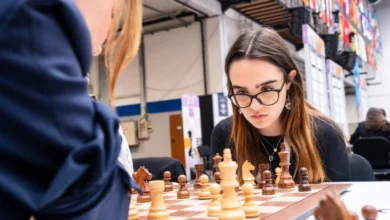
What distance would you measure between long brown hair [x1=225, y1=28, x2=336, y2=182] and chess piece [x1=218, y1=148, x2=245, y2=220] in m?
0.68

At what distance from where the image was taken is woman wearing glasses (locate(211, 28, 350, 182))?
156cm

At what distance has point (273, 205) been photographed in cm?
102

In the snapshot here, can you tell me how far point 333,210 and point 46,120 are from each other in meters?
0.36

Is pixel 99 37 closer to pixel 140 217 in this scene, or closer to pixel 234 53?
pixel 140 217

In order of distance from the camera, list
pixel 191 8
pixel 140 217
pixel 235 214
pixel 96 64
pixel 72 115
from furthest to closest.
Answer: pixel 96 64 → pixel 191 8 → pixel 140 217 → pixel 235 214 → pixel 72 115

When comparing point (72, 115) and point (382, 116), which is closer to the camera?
point (72, 115)

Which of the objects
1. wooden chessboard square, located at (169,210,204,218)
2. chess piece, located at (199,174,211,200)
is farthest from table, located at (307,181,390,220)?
chess piece, located at (199,174,211,200)

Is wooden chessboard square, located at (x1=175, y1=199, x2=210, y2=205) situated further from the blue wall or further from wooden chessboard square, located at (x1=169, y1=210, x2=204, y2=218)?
the blue wall

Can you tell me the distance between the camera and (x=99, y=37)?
696mm

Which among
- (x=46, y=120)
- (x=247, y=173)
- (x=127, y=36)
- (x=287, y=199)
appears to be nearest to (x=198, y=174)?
(x=247, y=173)

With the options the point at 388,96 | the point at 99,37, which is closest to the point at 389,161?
the point at 99,37

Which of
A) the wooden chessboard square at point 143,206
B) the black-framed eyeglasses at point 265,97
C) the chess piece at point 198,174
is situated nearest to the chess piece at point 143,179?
the wooden chessboard square at point 143,206

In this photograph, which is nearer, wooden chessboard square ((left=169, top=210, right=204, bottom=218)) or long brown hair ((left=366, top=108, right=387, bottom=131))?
wooden chessboard square ((left=169, top=210, right=204, bottom=218))

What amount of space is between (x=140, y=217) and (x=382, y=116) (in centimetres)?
520
